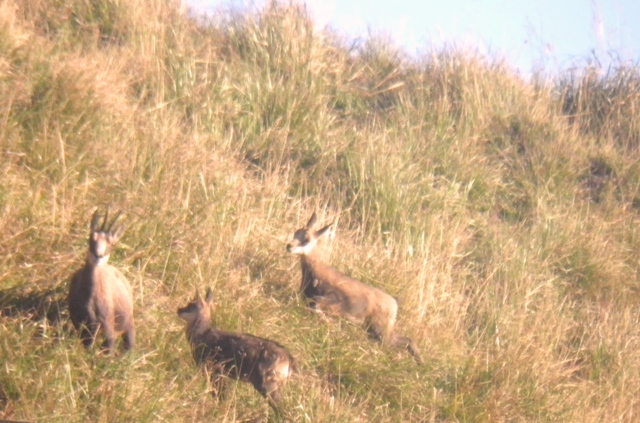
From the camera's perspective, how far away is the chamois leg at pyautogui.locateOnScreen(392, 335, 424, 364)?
8258 mm

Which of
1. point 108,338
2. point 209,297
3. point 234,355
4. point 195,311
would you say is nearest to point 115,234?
point 108,338

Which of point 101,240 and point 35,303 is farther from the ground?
point 101,240

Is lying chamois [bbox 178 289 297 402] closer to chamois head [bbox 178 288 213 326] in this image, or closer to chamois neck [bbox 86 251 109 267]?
chamois head [bbox 178 288 213 326]

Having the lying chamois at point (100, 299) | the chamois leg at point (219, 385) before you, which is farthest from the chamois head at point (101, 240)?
the chamois leg at point (219, 385)

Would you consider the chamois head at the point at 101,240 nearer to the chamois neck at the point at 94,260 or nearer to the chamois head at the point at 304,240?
the chamois neck at the point at 94,260

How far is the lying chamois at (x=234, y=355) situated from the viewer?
22.8ft

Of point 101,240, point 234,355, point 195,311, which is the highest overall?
point 101,240

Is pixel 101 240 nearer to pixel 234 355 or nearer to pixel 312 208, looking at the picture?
pixel 234 355

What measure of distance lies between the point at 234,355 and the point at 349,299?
5.65 feet

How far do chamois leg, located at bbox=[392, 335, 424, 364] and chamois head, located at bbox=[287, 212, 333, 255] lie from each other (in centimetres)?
102

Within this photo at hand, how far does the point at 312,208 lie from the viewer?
34.1ft

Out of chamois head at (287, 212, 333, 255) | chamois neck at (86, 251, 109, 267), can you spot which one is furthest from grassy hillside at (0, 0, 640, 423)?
chamois neck at (86, 251, 109, 267)

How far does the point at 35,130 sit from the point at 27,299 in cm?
209

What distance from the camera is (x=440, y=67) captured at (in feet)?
46.4
